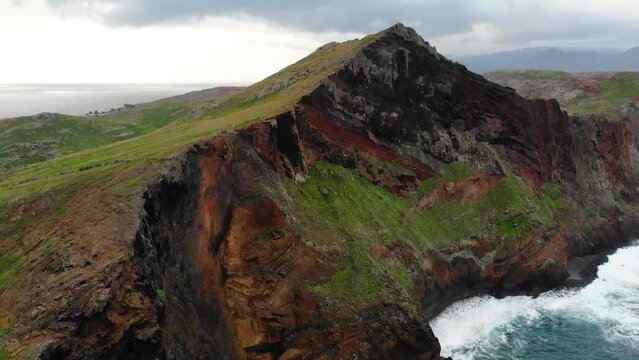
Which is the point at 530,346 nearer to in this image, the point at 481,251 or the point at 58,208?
the point at 481,251

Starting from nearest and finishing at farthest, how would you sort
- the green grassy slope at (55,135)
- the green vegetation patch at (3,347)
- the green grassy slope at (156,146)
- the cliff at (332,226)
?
the green vegetation patch at (3,347) → the cliff at (332,226) → the green grassy slope at (156,146) → the green grassy slope at (55,135)

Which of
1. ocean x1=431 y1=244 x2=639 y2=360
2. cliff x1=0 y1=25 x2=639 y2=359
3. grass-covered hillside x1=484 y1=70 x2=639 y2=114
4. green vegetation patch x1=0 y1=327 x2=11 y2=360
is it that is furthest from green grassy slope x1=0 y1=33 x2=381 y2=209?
grass-covered hillside x1=484 y1=70 x2=639 y2=114

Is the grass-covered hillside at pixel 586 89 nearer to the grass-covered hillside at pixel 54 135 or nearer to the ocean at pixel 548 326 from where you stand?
the ocean at pixel 548 326

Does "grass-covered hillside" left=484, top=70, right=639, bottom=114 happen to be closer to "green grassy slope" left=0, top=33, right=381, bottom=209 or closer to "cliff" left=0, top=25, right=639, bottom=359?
"cliff" left=0, top=25, right=639, bottom=359

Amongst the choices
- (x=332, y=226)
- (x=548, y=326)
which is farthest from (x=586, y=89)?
(x=332, y=226)

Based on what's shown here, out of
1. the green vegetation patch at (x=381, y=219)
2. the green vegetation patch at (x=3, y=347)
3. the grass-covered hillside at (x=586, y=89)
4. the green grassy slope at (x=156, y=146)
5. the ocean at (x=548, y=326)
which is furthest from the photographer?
the grass-covered hillside at (x=586, y=89)

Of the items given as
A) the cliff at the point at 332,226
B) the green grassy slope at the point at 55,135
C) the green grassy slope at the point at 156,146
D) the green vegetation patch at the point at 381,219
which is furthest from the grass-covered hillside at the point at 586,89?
the green grassy slope at the point at 55,135

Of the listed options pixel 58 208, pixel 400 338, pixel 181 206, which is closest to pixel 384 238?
pixel 400 338
